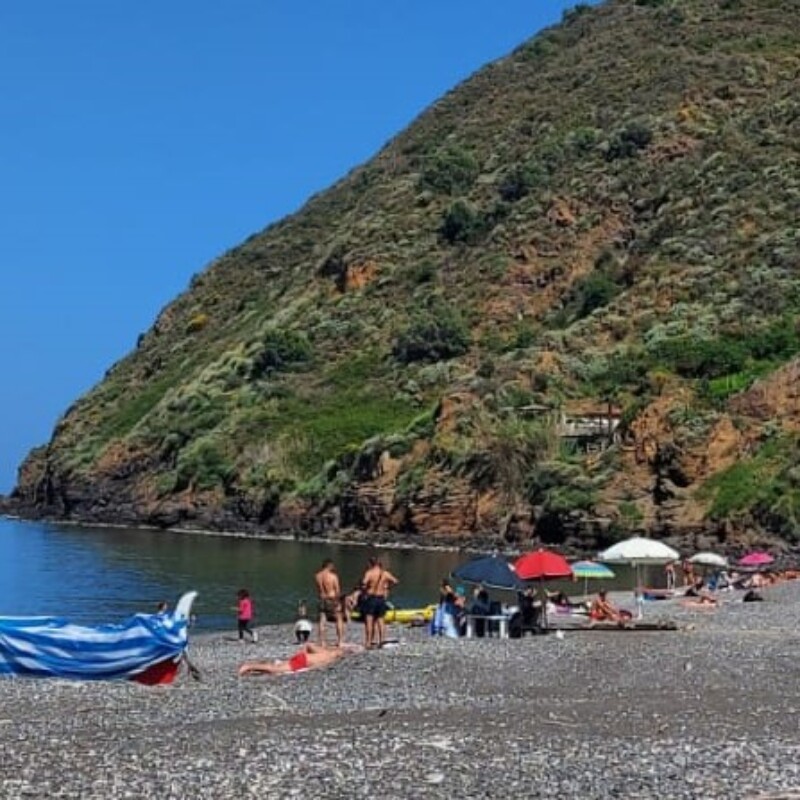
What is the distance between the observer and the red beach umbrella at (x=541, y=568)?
2545cm

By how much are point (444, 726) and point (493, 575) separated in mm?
9649

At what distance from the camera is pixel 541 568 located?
84.2 ft

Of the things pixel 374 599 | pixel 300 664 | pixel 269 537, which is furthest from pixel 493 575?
pixel 269 537

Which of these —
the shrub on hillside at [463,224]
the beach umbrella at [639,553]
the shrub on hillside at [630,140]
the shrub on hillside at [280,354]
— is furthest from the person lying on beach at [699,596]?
the shrub on hillside at [630,140]

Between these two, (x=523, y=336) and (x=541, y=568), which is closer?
(x=541, y=568)

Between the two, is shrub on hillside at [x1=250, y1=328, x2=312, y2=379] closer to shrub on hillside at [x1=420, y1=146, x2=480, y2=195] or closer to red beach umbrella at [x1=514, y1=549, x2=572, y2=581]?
shrub on hillside at [x1=420, y1=146, x2=480, y2=195]

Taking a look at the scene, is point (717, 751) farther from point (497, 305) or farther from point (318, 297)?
point (318, 297)

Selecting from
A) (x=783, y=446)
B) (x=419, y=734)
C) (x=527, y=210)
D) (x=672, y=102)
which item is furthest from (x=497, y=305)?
(x=419, y=734)

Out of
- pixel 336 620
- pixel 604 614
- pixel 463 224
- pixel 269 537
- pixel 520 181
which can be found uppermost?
pixel 520 181

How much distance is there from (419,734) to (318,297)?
86.0 m

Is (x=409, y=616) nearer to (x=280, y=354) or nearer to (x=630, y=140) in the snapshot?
(x=280, y=354)

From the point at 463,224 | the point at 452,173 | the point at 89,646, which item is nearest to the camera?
the point at 89,646

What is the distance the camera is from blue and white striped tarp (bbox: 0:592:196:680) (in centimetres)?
2028

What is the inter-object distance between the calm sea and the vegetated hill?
6.68 meters
